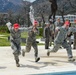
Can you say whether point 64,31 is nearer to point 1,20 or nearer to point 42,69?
point 42,69

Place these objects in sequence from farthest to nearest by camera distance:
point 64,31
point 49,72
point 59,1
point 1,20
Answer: point 1,20 → point 59,1 → point 64,31 → point 49,72

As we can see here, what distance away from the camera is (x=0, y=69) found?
10164 mm

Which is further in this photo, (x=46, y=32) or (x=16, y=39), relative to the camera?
(x=46, y=32)

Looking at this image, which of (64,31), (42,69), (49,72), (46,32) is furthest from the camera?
(46,32)

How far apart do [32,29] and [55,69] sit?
193 centimetres

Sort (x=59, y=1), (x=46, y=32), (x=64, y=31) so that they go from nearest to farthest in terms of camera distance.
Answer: (x=64, y=31) → (x=46, y=32) → (x=59, y=1)

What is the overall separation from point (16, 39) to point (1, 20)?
70168 millimetres

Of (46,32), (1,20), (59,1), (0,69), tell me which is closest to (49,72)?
(0,69)

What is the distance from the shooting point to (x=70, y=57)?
11.7m

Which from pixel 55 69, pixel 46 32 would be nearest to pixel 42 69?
pixel 55 69

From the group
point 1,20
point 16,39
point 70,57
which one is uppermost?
point 16,39

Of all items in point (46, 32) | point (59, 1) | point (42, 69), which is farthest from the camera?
point (59, 1)

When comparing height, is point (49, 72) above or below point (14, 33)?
below

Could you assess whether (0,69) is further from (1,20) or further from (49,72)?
(1,20)
